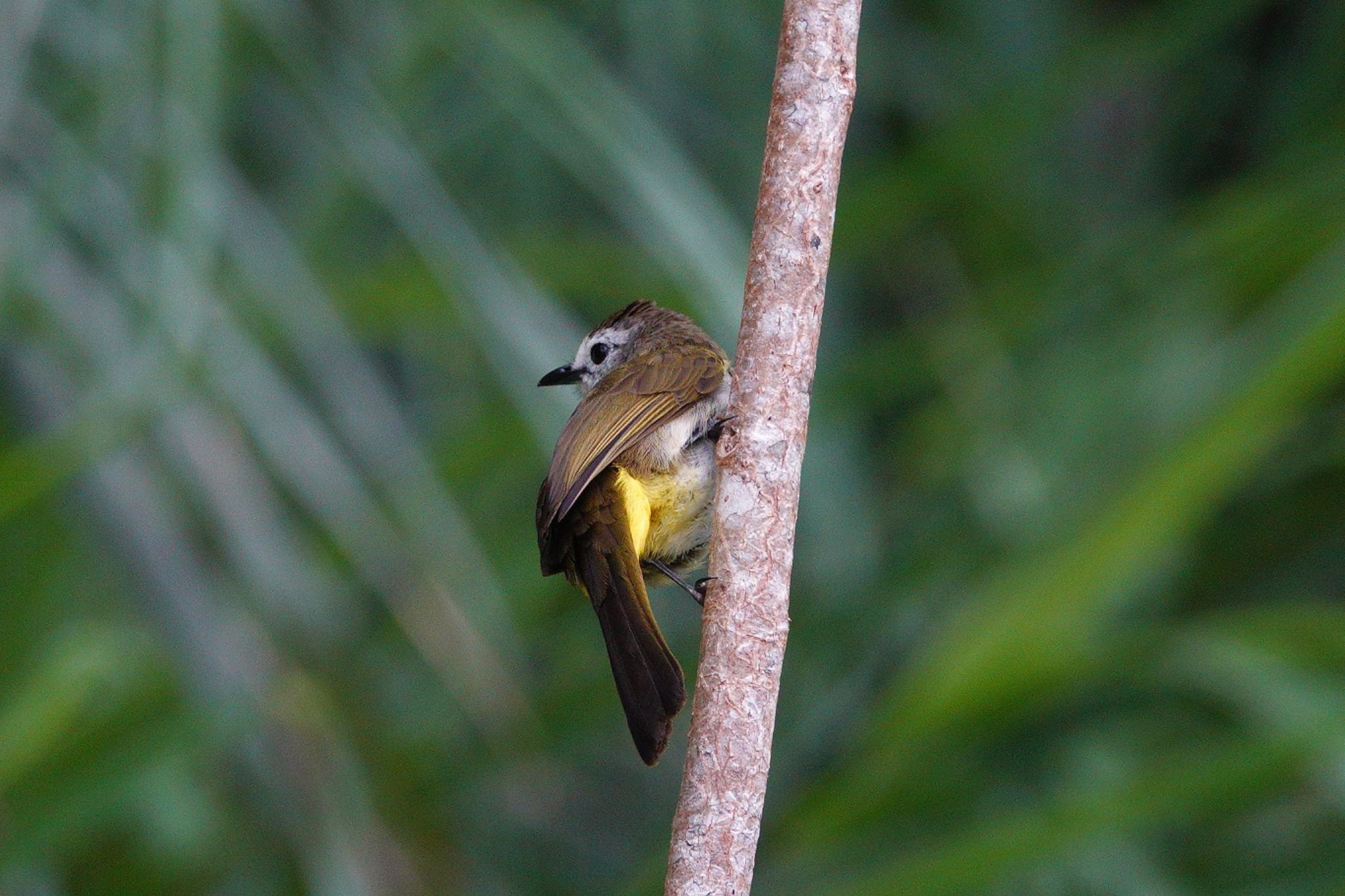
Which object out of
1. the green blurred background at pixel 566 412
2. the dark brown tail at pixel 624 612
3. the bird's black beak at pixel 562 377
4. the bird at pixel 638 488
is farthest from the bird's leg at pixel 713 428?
the green blurred background at pixel 566 412

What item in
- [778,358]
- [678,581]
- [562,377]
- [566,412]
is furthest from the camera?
[566,412]

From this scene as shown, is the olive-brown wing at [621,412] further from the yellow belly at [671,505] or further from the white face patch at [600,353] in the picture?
the white face patch at [600,353]

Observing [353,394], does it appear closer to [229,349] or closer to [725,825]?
[229,349]

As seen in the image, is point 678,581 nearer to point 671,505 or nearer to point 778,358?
point 671,505

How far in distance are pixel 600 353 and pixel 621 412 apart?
0.79m

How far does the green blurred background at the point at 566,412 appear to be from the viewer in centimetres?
432

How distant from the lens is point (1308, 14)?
7578 millimetres

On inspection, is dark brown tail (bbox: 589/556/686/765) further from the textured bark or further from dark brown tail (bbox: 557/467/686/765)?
the textured bark

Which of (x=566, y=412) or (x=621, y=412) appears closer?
(x=621, y=412)

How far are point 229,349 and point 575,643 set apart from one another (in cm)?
298

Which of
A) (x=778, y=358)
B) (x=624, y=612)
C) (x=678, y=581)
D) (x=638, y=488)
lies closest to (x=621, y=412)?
(x=638, y=488)

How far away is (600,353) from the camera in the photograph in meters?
3.90

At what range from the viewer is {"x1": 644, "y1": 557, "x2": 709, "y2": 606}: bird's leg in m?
2.96

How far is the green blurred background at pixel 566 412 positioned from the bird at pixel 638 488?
96 centimetres
